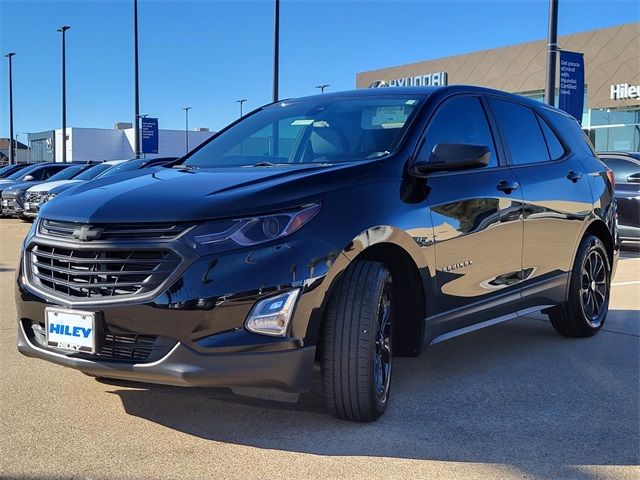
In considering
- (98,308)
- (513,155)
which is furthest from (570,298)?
(98,308)

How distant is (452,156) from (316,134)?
0.93m

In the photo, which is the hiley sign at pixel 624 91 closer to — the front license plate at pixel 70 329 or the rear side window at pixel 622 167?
the rear side window at pixel 622 167

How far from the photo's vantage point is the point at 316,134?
4441mm

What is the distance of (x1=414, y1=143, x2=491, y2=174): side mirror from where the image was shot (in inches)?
154

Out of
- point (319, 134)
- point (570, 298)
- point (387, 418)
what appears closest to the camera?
point (387, 418)

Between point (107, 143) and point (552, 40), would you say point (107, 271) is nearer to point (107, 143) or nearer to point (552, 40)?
point (552, 40)

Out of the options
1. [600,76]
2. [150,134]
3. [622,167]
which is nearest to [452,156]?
[622,167]

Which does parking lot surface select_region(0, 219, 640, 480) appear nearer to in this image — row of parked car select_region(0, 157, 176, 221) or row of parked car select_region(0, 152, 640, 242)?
row of parked car select_region(0, 152, 640, 242)

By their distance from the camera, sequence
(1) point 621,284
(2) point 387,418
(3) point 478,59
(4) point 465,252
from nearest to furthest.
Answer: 1. (2) point 387,418
2. (4) point 465,252
3. (1) point 621,284
4. (3) point 478,59

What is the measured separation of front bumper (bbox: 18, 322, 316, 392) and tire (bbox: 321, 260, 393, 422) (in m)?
0.17

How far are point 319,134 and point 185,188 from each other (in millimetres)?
1228

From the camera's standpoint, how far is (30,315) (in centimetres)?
350

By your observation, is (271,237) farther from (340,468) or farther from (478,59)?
(478,59)

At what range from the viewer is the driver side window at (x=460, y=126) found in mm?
4230
